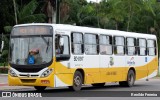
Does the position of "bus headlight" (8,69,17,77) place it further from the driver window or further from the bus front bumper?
the driver window

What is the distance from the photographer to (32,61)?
20734mm

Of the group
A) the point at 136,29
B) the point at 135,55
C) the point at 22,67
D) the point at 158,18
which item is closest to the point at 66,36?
the point at 22,67

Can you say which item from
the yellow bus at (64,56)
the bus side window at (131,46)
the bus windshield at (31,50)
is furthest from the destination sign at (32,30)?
the bus side window at (131,46)

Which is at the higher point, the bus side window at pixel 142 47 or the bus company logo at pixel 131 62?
the bus side window at pixel 142 47

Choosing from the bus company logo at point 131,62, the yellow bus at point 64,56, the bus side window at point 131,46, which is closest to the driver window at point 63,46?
the yellow bus at point 64,56

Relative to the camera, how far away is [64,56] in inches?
841

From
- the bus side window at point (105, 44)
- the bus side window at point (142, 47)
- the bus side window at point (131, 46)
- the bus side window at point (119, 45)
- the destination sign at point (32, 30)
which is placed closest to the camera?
the destination sign at point (32, 30)

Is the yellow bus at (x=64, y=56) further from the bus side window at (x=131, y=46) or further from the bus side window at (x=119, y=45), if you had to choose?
the bus side window at (x=131, y=46)

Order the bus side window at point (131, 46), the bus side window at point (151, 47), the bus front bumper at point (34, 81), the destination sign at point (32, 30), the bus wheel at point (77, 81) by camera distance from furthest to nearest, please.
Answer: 1. the bus side window at point (151, 47)
2. the bus side window at point (131, 46)
3. the bus wheel at point (77, 81)
4. the destination sign at point (32, 30)
5. the bus front bumper at point (34, 81)

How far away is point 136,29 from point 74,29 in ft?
144

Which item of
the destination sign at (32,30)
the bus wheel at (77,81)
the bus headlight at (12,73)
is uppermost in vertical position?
the destination sign at (32,30)

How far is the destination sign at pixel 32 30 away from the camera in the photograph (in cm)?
2105

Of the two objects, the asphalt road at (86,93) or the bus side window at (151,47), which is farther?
the bus side window at (151,47)

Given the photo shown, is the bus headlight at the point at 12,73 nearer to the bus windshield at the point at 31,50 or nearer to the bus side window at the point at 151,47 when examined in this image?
the bus windshield at the point at 31,50
